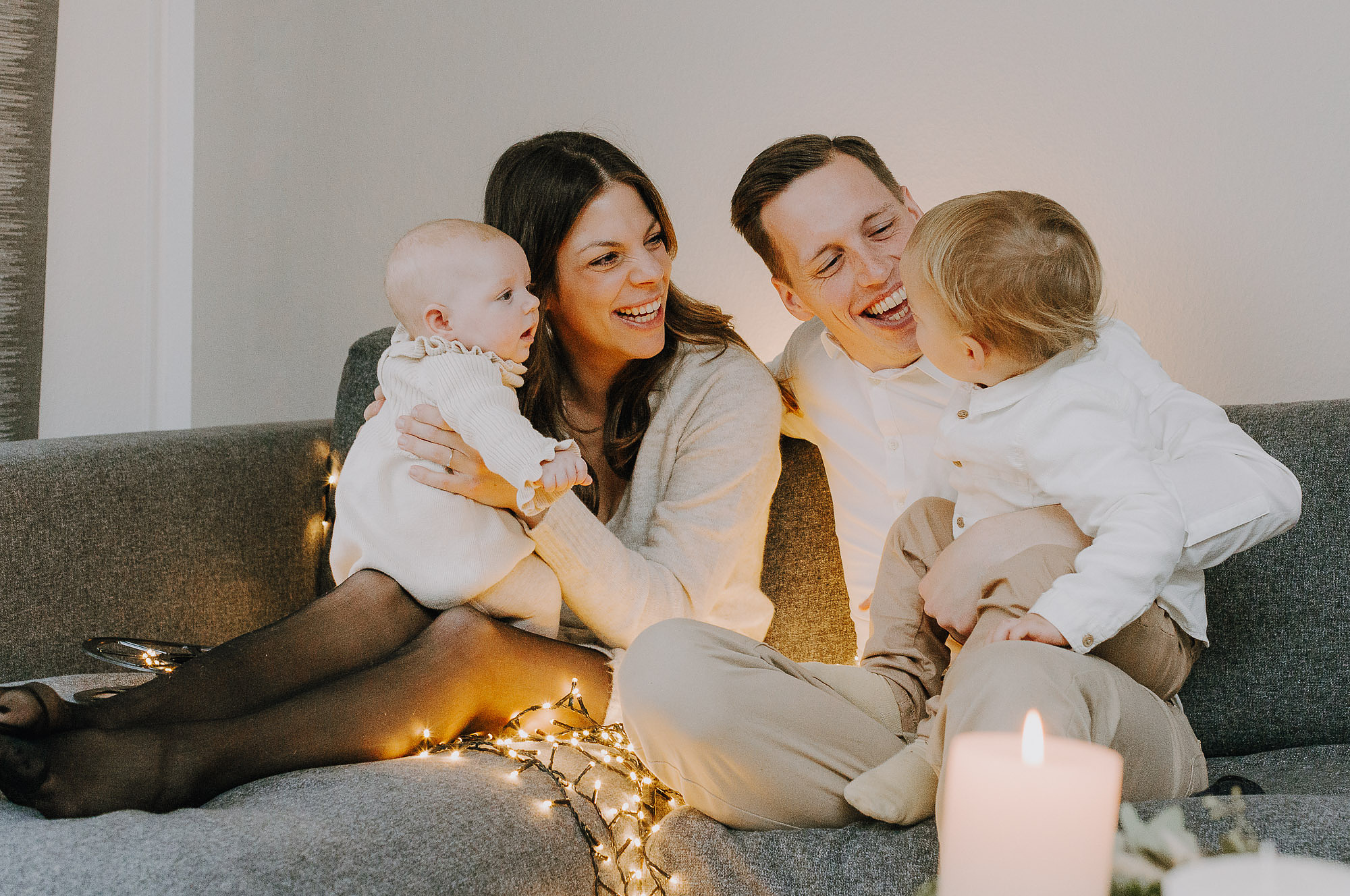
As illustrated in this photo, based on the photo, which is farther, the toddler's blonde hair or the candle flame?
the toddler's blonde hair

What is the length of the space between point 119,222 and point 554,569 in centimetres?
173

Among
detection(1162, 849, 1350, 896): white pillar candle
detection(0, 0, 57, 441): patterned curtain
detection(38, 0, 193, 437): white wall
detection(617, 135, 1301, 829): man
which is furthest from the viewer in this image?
detection(38, 0, 193, 437): white wall

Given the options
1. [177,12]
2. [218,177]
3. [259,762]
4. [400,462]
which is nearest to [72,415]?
[218,177]

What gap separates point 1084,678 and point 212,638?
1282mm

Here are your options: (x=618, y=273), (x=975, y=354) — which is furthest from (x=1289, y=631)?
(x=618, y=273)

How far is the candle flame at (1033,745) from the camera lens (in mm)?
405

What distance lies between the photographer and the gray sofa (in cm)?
81

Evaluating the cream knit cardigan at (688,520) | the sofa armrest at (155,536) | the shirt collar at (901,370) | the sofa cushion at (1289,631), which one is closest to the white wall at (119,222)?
the sofa armrest at (155,536)

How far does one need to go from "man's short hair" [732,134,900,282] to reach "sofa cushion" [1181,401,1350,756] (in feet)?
2.21

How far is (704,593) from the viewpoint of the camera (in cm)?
144

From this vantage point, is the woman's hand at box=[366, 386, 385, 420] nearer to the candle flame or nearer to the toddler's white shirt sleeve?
the toddler's white shirt sleeve

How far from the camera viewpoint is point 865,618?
4.81ft

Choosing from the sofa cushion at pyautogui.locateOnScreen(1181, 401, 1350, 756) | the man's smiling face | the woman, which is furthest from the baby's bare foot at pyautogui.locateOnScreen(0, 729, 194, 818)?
the sofa cushion at pyautogui.locateOnScreen(1181, 401, 1350, 756)

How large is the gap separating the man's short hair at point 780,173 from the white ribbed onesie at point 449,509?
437 mm
